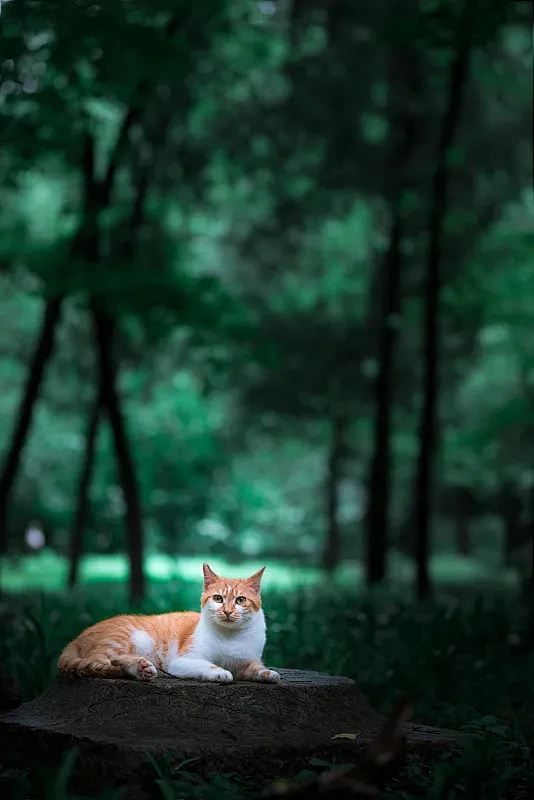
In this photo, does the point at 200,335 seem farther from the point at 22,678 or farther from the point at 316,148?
the point at 22,678

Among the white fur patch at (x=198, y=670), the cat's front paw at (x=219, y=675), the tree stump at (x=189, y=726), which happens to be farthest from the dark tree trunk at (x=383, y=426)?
the cat's front paw at (x=219, y=675)

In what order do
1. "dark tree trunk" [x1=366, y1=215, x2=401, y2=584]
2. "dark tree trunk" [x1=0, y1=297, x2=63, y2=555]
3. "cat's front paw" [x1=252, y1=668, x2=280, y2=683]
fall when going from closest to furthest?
"cat's front paw" [x1=252, y1=668, x2=280, y2=683]
"dark tree trunk" [x1=0, y1=297, x2=63, y2=555]
"dark tree trunk" [x1=366, y1=215, x2=401, y2=584]

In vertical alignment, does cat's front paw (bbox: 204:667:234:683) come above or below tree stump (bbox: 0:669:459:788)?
above

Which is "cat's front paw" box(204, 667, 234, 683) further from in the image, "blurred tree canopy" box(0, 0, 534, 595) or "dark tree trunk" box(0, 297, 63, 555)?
"dark tree trunk" box(0, 297, 63, 555)

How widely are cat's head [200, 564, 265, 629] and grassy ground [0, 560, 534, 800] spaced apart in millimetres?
798

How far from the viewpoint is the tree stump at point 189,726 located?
229 inches

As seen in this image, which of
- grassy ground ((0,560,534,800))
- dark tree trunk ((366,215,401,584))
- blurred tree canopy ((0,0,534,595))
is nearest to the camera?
grassy ground ((0,560,534,800))

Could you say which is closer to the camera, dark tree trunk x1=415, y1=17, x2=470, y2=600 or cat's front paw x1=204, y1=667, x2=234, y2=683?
cat's front paw x1=204, y1=667, x2=234, y2=683

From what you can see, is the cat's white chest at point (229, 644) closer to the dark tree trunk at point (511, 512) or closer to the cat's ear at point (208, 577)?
the cat's ear at point (208, 577)

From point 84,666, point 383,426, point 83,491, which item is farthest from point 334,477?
point 84,666

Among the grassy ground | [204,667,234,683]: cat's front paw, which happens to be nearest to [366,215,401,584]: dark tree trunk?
the grassy ground

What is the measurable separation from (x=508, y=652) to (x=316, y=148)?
1096cm

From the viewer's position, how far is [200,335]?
16.7 meters

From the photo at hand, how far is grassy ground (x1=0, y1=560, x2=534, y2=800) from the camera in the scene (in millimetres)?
5707
